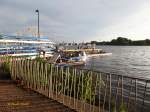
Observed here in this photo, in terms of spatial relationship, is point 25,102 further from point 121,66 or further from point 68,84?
point 121,66

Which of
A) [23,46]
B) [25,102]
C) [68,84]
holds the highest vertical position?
[23,46]

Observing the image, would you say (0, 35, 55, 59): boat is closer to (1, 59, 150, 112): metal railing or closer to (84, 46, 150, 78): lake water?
(84, 46, 150, 78): lake water

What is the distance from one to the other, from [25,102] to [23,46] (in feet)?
92.7

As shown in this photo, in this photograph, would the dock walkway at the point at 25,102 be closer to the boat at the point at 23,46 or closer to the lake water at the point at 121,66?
the boat at the point at 23,46

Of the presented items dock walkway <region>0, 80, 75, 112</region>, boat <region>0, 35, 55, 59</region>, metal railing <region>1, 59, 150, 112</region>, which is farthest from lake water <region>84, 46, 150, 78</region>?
dock walkway <region>0, 80, 75, 112</region>

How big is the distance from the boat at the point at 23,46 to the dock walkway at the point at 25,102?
2139cm

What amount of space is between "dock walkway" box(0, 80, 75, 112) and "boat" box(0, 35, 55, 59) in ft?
70.2

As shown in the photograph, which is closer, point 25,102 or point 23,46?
point 25,102

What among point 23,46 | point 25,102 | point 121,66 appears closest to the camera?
point 25,102

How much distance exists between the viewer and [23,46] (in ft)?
114

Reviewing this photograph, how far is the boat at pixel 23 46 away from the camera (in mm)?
30809

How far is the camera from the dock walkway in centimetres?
670

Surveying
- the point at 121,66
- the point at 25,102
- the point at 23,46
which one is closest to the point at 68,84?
the point at 25,102

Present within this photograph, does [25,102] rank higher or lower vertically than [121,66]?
higher
